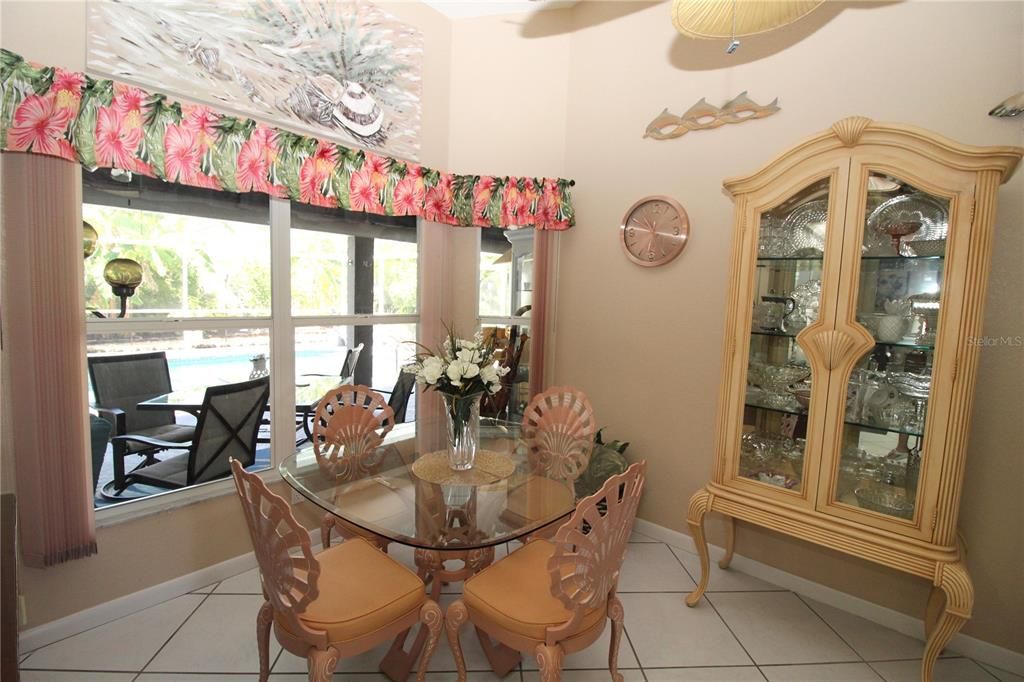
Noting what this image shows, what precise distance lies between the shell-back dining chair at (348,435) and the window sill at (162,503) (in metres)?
0.57

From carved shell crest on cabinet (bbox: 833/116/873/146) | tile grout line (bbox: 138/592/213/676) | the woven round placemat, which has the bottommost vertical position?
tile grout line (bbox: 138/592/213/676)

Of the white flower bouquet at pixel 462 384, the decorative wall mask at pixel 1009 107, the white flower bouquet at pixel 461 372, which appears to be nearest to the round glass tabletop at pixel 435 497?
the white flower bouquet at pixel 462 384

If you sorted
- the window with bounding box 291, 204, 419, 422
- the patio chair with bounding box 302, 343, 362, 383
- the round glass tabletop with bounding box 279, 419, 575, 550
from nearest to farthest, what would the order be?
the round glass tabletop with bounding box 279, 419, 575, 550
the window with bounding box 291, 204, 419, 422
the patio chair with bounding box 302, 343, 362, 383

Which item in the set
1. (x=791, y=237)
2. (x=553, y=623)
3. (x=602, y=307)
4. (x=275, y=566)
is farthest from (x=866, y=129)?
(x=275, y=566)

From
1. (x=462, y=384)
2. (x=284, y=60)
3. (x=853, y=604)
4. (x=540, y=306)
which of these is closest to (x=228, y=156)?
(x=284, y=60)

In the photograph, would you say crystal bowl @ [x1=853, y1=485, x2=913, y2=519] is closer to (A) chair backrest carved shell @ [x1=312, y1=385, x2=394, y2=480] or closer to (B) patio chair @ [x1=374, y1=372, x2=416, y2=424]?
(A) chair backrest carved shell @ [x1=312, y1=385, x2=394, y2=480]

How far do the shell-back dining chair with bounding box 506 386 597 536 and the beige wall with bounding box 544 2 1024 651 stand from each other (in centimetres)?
68

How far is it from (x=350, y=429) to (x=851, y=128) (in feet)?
8.24

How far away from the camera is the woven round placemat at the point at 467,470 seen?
190 cm

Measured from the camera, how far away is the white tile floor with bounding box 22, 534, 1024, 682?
5.90 ft

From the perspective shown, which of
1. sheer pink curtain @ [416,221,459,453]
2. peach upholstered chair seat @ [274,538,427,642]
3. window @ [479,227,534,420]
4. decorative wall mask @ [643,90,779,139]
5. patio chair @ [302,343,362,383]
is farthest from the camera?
window @ [479,227,534,420]

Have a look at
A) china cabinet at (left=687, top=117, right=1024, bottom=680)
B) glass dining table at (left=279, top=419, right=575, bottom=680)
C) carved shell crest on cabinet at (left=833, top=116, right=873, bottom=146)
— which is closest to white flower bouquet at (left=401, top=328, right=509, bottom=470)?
glass dining table at (left=279, top=419, right=575, bottom=680)

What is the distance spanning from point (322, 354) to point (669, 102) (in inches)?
99.5

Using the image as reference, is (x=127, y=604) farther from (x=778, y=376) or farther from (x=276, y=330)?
(x=778, y=376)
